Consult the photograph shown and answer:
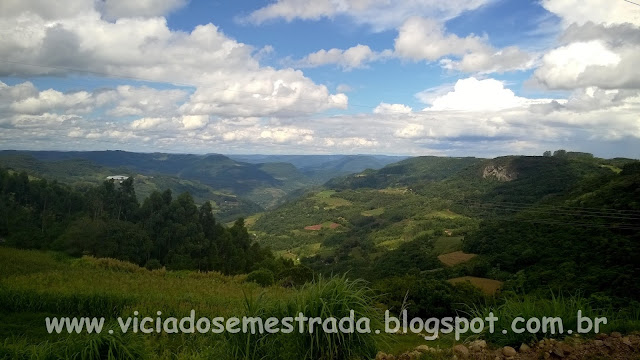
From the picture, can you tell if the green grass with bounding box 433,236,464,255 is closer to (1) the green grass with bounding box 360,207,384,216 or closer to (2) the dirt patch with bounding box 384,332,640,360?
(1) the green grass with bounding box 360,207,384,216

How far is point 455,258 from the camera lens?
198 ft

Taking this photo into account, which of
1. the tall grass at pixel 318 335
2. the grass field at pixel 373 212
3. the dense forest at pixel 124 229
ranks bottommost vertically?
the grass field at pixel 373 212

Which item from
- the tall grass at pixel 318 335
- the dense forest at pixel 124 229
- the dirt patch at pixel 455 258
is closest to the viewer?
the tall grass at pixel 318 335

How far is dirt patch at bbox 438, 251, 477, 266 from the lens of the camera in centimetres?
5756

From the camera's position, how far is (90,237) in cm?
4359

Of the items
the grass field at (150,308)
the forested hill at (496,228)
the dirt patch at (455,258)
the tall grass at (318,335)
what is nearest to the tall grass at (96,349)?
the grass field at (150,308)

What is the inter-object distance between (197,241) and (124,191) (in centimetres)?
2064

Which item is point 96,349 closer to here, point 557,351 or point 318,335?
point 318,335

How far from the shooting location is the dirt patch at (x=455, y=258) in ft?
189

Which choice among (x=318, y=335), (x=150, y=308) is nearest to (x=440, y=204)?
(x=150, y=308)

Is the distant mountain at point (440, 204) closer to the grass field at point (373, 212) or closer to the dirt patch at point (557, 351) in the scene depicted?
the grass field at point (373, 212)

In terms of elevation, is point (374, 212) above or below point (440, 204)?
below

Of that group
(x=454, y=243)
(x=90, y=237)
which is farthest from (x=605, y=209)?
(x=90, y=237)

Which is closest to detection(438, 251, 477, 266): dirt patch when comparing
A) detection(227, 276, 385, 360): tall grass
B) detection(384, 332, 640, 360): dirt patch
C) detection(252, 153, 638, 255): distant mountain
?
detection(252, 153, 638, 255): distant mountain
